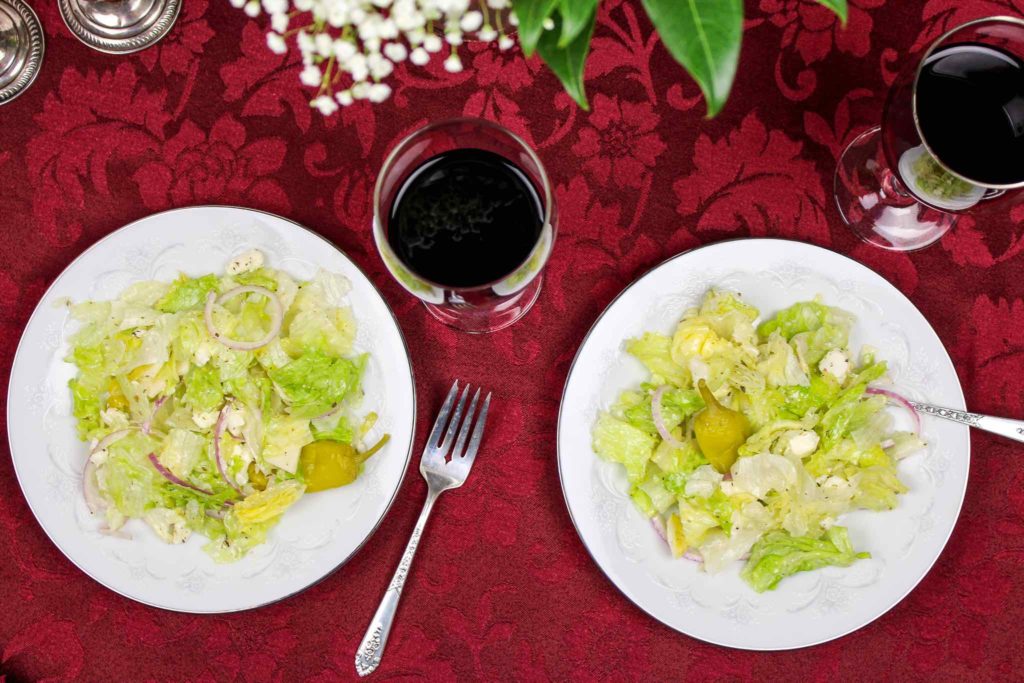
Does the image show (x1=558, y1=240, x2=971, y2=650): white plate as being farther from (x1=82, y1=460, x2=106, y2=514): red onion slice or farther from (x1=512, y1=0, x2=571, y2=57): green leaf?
(x1=82, y1=460, x2=106, y2=514): red onion slice

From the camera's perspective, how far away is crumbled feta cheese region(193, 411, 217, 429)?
4.43 feet

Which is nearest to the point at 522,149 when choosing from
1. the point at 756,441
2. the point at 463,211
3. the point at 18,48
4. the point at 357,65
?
the point at 463,211

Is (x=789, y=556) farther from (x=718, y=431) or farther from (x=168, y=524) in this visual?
(x=168, y=524)

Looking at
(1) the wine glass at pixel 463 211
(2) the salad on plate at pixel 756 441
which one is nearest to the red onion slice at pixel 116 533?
(1) the wine glass at pixel 463 211

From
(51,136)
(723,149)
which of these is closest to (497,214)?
(723,149)

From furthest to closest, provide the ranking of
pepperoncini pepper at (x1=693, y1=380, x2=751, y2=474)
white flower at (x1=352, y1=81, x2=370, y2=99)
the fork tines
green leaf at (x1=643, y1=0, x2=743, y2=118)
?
the fork tines → pepperoncini pepper at (x1=693, y1=380, x2=751, y2=474) → white flower at (x1=352, y1=81, x2=370, y2=99) → green leaf at (x1=643, y1=0, x2=743, y2=118)

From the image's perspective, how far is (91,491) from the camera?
1.35 metres

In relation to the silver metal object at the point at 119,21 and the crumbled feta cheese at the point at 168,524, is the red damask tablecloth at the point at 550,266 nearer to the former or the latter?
the silver metal object at the point at 119,21

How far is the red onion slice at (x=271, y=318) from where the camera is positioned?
1340mm

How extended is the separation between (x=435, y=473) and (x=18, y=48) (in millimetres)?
1119

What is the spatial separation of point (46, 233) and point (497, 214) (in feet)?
3.05

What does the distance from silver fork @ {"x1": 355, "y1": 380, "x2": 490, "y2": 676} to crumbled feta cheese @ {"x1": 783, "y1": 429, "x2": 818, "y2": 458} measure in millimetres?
512

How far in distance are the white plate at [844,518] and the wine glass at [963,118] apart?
0.19 m

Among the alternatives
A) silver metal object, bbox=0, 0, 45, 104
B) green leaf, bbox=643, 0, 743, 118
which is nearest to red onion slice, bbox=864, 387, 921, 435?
green leaf, bbox=643, 0, 743, 118
